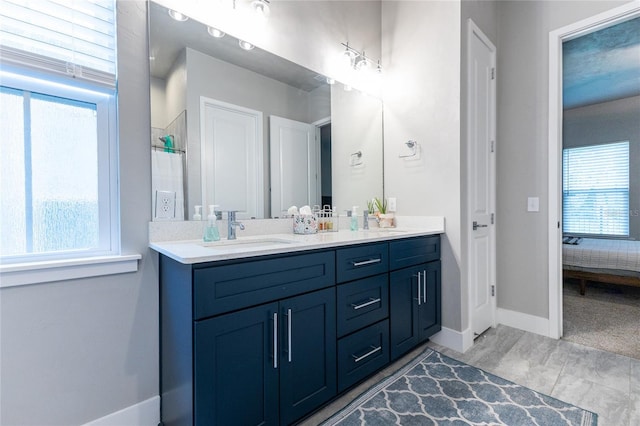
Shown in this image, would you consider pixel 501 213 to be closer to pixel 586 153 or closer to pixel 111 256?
pixel 111 256

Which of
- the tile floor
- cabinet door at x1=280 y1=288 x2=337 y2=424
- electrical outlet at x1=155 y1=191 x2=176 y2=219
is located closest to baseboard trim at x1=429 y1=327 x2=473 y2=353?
the tile floor

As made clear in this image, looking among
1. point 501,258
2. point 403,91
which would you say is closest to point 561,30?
point 403,91

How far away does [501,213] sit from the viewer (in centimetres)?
259

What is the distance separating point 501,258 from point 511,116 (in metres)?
1.22

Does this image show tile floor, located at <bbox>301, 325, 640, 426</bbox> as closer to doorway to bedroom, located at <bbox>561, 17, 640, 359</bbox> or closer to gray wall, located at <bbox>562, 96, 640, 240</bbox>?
doorway to bedroom, located at <bbox>561, 17, 640, 359</bbox>

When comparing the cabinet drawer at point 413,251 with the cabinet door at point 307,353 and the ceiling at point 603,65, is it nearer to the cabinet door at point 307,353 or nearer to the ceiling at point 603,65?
the cabinet door at point 307,353

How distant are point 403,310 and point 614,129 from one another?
5362mm

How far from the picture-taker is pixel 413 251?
195cm

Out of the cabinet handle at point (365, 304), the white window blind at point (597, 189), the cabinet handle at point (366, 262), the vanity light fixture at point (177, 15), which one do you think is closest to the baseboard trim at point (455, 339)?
the cabinet handle at point (365, 304)

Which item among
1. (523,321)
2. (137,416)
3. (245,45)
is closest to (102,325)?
(137,416)

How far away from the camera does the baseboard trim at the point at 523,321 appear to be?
2.35 meters

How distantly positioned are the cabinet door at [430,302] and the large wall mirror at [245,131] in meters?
0.76

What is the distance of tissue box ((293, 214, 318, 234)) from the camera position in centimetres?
192

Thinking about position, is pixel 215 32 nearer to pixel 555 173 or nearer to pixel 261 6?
pixel 261 6
